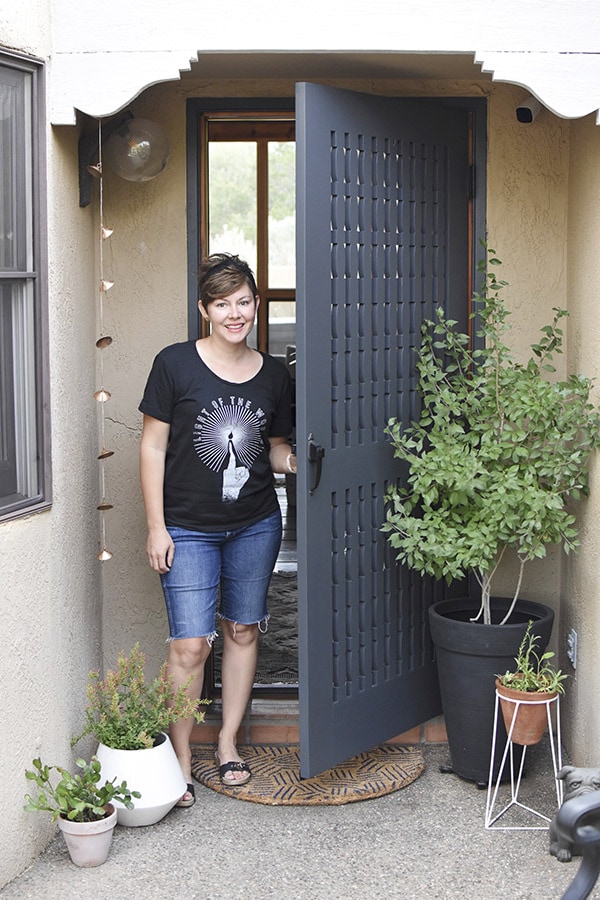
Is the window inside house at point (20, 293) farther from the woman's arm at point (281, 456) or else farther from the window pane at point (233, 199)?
the window pane at point (233, 199)

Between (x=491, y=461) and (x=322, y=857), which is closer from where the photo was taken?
(x=322, y=857)

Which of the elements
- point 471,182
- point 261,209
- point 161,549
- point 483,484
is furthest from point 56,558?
point 261,209

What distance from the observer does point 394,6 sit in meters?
3.18

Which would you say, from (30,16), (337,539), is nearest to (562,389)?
(337,539)

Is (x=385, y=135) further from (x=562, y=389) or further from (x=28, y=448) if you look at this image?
(x=28, y=448)

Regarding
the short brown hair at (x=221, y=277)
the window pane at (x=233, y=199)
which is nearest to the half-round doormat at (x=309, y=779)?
the short brown hair at (x=221, y=277)

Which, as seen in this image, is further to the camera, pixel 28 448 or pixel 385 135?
pixel 385 135

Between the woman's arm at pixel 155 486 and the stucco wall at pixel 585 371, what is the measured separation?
4.28 feet

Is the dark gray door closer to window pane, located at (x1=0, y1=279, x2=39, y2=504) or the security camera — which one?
the security camera

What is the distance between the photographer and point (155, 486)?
3.41 m

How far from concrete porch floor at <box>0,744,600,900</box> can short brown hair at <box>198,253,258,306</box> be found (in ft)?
5.20

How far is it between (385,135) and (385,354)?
2.24 ft

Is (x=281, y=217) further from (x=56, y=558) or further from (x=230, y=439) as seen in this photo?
(x=56, y=558)

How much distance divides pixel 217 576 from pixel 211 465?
36 centimetres
